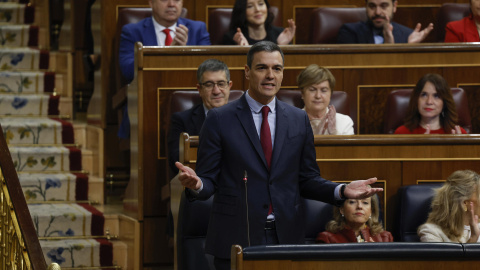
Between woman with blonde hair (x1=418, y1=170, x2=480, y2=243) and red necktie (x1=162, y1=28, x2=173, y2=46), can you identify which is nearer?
woman with blonde hair (x1=418, y1=170, x2=480, y2=243)

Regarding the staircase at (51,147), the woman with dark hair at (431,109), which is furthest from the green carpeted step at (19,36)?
the woman with dark hair at (431,109)

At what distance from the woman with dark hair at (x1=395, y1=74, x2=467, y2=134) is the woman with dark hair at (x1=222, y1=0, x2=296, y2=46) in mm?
474

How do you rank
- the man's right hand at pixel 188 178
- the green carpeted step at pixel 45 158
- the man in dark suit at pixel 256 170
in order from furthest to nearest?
the green carpeted step at pixel 45 158 < the man in dark suit at pixel 256 170 < the man's right hand at pixel 188 178

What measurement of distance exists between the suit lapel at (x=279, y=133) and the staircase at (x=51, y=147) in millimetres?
1020

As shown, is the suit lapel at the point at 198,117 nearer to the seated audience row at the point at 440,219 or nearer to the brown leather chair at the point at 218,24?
the seated audience row at the point at 440,219

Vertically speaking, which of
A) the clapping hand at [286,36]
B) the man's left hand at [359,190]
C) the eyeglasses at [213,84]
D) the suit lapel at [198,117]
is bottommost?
the man's left hand at [359,190]

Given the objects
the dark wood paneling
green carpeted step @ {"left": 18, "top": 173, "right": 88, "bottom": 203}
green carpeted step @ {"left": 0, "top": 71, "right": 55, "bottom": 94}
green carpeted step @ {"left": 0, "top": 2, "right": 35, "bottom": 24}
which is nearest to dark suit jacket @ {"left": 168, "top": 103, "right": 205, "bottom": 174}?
the dark wood paneling

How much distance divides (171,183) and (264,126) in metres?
0.58

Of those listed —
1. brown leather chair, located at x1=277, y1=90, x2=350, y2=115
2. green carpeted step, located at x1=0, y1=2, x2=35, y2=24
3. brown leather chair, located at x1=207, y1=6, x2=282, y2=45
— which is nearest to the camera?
brown leather chair, located at x1=277, y1=90, x2=350, y2=115

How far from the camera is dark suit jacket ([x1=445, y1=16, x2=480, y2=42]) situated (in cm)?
285

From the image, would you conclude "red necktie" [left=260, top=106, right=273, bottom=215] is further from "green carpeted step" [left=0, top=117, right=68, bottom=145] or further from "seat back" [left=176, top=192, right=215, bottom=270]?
"green carpeted step" [left=0, top=117, right=68, bottom=145]

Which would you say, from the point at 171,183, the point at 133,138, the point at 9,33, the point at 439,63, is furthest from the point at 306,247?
the point at 9,33

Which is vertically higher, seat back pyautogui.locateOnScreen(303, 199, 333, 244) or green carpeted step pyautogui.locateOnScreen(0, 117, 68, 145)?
green carpeted step pyautogui.locateOnScreen(0, 117, 68, 145)

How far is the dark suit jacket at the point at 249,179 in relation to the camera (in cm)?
160
